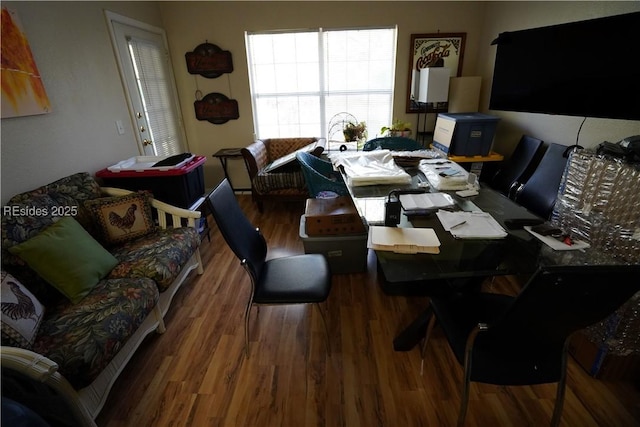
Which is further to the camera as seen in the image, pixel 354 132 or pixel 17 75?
pixel 354 132

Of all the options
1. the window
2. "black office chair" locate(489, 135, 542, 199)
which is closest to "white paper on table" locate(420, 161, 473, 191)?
"black office chair" locate(489, 135, 542, 199)

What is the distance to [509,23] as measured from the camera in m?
3.01

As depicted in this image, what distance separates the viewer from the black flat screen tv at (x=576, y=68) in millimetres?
1436

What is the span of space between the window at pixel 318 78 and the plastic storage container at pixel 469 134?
110 cm

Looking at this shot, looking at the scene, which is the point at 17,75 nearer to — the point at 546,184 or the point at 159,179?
the point at 159,179

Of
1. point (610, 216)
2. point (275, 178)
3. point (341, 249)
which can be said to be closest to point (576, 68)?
point (610, 216)

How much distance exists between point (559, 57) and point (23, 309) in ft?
10.2

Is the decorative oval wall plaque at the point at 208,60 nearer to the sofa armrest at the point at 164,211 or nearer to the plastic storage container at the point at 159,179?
the plastic storage container at the point at 159,179

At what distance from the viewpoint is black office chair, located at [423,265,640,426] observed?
80 cm

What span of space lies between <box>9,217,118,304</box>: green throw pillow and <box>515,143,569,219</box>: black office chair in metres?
3.00

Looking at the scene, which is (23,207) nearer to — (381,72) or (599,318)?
(599,318)

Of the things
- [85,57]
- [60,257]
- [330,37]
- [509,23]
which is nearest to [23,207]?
[60,257]

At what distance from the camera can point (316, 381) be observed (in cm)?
153

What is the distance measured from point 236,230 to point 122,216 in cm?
104
